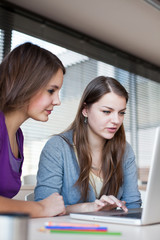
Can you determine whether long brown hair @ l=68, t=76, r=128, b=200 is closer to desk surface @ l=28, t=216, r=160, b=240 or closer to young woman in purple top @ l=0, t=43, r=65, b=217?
young woman in purple top @ l=0, t=43, r=65, b=217

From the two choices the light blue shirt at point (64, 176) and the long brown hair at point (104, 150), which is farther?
the long brown hair at point (104, 150)

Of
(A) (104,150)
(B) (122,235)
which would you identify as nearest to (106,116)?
(A) (104,150)

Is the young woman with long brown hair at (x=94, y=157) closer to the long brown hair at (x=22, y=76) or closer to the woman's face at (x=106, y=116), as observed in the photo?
the woman's face at (x=106, y=116)

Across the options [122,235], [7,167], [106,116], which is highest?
[106,116]

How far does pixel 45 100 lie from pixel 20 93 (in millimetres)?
118

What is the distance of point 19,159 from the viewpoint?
4.16 ft

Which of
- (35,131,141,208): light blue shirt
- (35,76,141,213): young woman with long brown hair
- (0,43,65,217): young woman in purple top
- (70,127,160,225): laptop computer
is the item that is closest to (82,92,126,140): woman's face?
(35,76,141,213): young woman with long brown hair

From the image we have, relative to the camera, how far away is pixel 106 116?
5.33 feet

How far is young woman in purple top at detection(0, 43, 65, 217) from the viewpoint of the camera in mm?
1119

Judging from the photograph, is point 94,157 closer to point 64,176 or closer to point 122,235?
point 64,176

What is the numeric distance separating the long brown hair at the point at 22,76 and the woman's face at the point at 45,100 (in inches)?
1.1

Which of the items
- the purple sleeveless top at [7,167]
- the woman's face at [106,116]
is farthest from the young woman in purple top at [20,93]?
the woman's face at [106,116]

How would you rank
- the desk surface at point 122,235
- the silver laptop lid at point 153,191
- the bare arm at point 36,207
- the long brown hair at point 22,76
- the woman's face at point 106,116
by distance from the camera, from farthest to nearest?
the woman's face at point 106,116
the long brown hair at point 22,76
the bare arm at point 36,207
the silver laptop lid at point 153,191
the desk surface at point 122,235

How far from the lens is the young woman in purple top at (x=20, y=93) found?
3.67 ft
